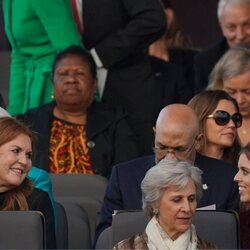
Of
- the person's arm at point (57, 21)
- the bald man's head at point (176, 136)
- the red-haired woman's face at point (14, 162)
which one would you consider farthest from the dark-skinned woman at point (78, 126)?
the red-haired woman's face at point (14, 162)

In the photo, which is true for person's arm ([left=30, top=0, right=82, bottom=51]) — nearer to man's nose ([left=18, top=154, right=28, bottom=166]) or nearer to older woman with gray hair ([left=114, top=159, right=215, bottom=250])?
man's nose ([left=18, top=154, right=28, bottom=166])

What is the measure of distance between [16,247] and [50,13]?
258cm

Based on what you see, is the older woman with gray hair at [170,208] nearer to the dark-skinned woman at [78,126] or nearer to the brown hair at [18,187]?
the brown hair at [18,187]

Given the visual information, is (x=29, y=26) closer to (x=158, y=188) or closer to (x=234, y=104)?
(x=234, y=104)

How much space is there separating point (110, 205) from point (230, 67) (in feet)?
5.08

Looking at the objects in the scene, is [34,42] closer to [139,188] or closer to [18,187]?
[139,188]

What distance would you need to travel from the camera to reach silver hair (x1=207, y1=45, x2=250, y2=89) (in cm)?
859

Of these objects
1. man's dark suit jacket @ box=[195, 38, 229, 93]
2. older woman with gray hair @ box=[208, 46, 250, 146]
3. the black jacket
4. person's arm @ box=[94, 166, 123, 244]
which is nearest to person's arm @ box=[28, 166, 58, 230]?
person's arm @ box=[94, 166, 123, 244]

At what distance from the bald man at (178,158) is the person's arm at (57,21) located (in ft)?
5.60

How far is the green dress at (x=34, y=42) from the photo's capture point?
29.7 ft

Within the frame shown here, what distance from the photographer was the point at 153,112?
9.22m

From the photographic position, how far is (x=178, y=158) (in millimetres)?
7355

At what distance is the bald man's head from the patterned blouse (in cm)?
138

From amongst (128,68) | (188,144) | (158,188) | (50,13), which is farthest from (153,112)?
(158,188)
